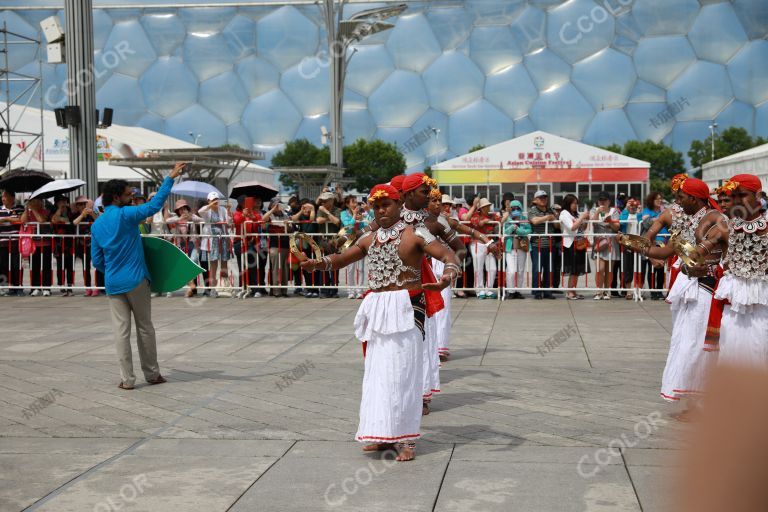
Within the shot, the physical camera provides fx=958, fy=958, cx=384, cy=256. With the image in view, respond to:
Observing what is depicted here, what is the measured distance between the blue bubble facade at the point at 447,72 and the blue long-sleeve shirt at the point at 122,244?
60738mm

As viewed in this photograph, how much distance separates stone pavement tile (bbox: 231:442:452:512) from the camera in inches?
191

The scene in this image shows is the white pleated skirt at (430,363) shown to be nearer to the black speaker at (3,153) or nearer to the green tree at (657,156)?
the black speaker at (3,153)

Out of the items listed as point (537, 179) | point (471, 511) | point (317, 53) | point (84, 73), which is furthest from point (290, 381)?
point (317, 53)

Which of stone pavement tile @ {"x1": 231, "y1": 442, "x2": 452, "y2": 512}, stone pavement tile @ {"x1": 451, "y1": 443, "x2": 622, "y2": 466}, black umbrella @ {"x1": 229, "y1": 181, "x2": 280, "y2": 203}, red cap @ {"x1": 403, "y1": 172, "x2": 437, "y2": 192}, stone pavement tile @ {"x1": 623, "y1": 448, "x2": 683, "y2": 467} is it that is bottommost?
stone pavement tile @ {"x1": 231, "y1": 442, "x2": 452, "y2": 512}

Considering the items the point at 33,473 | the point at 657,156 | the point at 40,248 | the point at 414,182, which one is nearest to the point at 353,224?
the point at 40,248

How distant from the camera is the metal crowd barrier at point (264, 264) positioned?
15.3m

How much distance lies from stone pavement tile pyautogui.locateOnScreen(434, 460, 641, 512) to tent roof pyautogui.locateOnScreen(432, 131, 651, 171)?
30009mm

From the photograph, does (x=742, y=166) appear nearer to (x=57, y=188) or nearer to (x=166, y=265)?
(x=57, y=188)

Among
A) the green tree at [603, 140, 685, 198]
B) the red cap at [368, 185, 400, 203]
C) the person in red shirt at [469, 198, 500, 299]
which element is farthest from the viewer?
the green tree at [603, 140, 685, 198]

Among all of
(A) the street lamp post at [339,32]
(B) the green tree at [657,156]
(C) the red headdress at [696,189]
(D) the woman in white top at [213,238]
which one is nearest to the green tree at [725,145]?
(B) the green tree at [657,156]

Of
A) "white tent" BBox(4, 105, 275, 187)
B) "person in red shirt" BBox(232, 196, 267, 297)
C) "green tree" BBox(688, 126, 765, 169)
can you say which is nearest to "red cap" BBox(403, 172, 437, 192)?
"person in red shirt" BBox(232, 196, 267, 297)

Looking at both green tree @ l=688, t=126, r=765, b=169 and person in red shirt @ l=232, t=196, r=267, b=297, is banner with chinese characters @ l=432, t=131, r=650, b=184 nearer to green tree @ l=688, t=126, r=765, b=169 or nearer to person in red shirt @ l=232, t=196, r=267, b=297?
person in red shirt @ l=232, t=196, r=267, b=297

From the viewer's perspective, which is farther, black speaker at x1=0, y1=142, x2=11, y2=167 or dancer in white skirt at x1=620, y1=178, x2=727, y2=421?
black speaker at x1=0, y1=142, x2=11, y2=167

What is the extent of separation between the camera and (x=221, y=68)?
2982 inches
